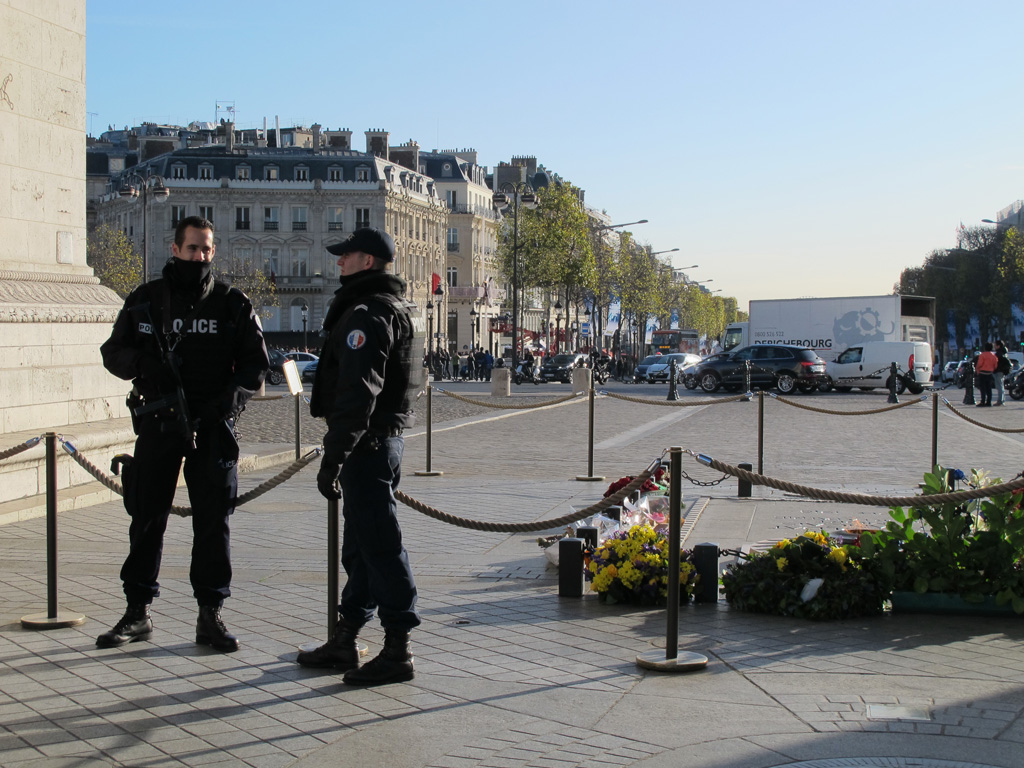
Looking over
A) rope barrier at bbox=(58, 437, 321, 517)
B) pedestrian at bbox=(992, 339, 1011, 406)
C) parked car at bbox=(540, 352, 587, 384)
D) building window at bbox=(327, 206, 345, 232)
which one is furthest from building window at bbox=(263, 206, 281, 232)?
rope barrier at bbox=(58, 437, 321, 517)

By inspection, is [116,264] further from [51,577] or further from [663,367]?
[51,577]

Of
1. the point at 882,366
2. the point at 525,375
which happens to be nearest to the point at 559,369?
the point at 525,375

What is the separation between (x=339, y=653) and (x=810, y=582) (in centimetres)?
271

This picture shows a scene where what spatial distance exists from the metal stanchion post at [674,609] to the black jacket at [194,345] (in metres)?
2.02

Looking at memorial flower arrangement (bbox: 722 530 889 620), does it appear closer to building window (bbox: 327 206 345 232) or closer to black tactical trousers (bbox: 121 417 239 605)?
black tactical trousers (bbox: 121 417 239 605)

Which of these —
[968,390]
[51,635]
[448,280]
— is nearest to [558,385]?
[968,390]

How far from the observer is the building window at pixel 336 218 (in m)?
89.4

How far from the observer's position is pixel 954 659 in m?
5.59

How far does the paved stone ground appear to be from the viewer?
13.9 ft

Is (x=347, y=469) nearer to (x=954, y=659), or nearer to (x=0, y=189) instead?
(x=954, y=659)

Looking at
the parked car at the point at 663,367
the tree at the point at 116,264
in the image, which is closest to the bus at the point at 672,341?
the parked car at the point at 663,367

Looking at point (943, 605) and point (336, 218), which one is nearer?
point (943, 605)

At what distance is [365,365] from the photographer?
15.9ft

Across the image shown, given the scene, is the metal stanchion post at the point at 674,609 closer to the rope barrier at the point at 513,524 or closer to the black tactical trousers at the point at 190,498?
the rope barrier at the point at 513,524
